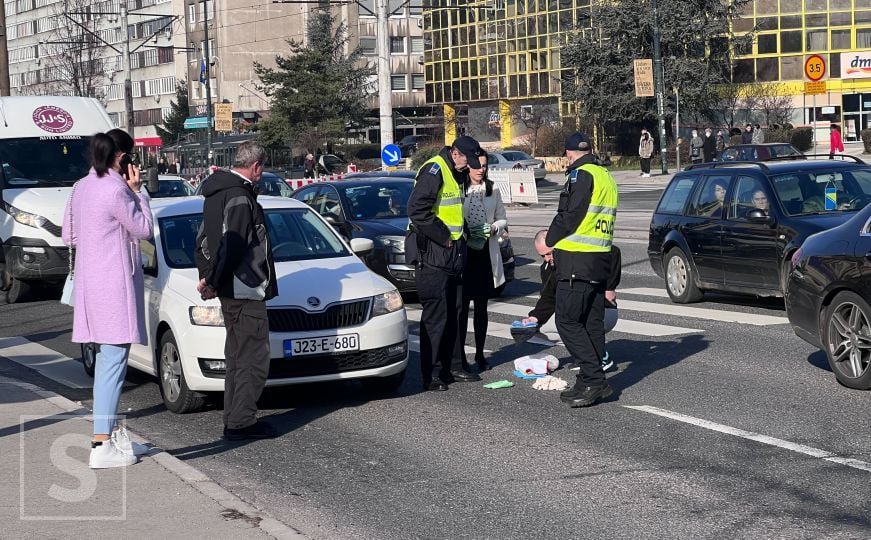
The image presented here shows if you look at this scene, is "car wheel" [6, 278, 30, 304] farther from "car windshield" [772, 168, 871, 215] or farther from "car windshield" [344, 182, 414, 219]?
"car windshield" [772, 168, 871, 215]

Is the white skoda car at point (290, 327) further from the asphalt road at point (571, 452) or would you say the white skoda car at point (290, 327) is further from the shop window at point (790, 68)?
the shop window at point (790, 68)

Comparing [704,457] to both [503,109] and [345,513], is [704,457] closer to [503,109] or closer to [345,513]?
[345,513]

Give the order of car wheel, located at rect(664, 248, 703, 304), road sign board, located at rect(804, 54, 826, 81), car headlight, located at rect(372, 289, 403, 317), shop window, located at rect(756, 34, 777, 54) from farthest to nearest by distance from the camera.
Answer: shop window, located at rect(756, 34, 777, 54), road sign board, located at rect(804, 54, 826, 81), car wheel, located at rect(664, 248, 703, 304), car headlight, located at rect(372, 289, 403, 317)

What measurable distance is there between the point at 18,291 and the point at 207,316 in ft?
32.9

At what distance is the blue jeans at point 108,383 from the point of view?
7.39 metres

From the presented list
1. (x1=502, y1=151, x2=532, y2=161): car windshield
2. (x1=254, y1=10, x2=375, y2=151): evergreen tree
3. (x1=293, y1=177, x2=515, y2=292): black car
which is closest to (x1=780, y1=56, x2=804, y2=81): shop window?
(x1=502, y1=151, x2=532, y2=161): car windshield

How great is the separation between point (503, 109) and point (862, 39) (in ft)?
69.5

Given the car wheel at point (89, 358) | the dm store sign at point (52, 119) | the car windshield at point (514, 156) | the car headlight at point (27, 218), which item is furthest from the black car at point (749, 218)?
the car windshield at point (514, 156)

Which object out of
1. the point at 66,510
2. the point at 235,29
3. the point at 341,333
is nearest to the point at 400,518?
the point at 66,510

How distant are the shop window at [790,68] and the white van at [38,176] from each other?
5118cm

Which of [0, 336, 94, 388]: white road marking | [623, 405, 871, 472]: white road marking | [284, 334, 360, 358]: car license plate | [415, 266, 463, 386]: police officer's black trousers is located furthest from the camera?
[0, 336, 94, 388]: white road marking

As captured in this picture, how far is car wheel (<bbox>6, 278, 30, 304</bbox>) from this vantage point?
1816 centimetres

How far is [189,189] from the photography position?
2386 centimetres

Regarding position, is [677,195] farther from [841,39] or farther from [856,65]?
[841,39]
